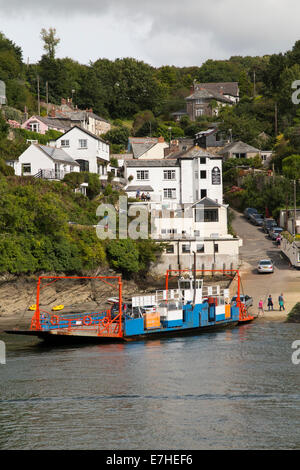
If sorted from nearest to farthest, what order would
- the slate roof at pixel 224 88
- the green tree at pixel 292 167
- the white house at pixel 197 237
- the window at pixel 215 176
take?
the white house at pixel 197 237, the window at pixel 215 176, the green tree at pixel 292 167, the slate roof at pixel 224 88

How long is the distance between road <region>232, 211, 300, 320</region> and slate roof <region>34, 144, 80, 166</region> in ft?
67.8

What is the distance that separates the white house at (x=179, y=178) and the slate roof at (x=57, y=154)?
283 inches

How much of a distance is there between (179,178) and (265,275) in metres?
22.9

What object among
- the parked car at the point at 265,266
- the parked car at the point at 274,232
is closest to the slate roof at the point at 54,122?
the parked car at the point at 274,232

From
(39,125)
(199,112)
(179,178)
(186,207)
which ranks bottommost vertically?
(186,207)

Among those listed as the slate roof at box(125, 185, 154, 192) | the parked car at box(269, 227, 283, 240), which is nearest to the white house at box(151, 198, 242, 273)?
the parked car at box(269, 227, 283, 240)

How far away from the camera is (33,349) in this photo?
3775 cm

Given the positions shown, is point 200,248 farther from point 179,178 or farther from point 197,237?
point 179,178

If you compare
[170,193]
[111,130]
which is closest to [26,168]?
[170,193]

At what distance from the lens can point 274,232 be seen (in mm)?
69375

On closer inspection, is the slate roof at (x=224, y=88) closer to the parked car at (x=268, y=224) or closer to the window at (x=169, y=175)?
the window at (x=169, y=175)

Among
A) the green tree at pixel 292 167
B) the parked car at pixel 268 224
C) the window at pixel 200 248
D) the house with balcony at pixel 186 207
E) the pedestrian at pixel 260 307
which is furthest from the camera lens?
the green tree at pixel 292 167

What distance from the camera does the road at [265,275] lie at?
49.0 m

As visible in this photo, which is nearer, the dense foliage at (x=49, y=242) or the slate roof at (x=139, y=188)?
the dense foliage at (x=49, y=242)
